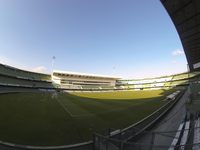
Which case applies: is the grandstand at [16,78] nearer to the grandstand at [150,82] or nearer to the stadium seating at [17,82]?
the stadium seating at [17,82]

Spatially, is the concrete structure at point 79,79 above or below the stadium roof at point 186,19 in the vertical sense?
above

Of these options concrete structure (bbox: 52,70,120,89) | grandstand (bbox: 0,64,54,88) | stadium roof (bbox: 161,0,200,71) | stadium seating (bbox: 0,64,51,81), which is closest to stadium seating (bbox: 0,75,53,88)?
grandstand (bbox: 0,64,54,88)

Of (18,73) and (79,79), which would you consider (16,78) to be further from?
(79,79)

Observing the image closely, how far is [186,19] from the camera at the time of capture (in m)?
4.25

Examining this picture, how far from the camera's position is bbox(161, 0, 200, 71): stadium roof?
361cm

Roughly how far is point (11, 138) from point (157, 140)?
24.8 ft

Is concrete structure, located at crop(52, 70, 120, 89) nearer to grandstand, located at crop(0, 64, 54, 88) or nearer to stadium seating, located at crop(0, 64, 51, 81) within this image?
stadium seating, located at crop(0, 64, 51, 81)

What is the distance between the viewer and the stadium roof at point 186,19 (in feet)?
11.8

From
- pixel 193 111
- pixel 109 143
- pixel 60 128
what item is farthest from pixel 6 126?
pixel 193 111

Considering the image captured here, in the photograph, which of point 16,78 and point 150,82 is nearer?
point 16,78

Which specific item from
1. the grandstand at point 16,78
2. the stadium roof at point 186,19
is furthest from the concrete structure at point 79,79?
the stadium roof at point 186,19

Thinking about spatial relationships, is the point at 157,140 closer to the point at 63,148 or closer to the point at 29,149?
the point at 63,148

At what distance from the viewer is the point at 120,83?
7656 centimetres

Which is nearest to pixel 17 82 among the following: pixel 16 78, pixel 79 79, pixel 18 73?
pixel 16 78
